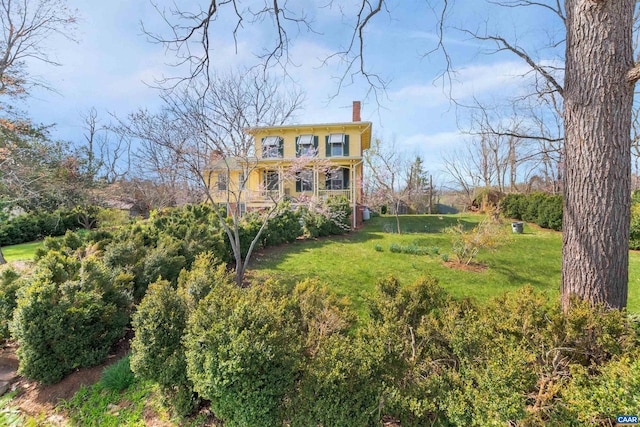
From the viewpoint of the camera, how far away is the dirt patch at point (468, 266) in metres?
6.95

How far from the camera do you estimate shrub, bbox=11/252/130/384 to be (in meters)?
2.87

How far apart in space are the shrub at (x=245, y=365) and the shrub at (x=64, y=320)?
2.01 metres

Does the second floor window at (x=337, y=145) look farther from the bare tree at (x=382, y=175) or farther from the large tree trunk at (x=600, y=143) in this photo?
the large tree trunk at (x=600, y=143)

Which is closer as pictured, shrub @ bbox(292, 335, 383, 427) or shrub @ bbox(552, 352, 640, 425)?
shrub @ bbox(552, 352, 640, 425)

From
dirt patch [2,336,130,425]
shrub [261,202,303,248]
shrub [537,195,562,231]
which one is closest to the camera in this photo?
dirt patch [2,336,130,425]

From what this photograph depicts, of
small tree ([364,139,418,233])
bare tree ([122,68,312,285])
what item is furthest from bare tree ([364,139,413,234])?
bare tree ([122,68,312,285])

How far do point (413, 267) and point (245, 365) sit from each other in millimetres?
6195

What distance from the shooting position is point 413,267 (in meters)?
7.20

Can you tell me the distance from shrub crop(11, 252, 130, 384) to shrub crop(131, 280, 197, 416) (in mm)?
1211

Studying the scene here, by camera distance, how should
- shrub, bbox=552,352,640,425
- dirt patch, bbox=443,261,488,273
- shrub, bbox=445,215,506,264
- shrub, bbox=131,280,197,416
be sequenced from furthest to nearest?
dirt patch, bbox=443,261,488,273, shrub, bbox=445,215,506,264, shrub, bbox=131,280,197,416, shrub, bbox=552,352,640,425

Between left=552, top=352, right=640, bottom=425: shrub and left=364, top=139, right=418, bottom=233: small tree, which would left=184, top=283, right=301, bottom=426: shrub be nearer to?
left=552, top=352, right=640, bottom=425: shrub

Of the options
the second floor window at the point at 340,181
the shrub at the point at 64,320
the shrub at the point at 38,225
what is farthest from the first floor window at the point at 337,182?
the shrub at the point at 38,225

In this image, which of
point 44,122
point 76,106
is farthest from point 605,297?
point 44,122

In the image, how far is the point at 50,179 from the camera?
539 inches
